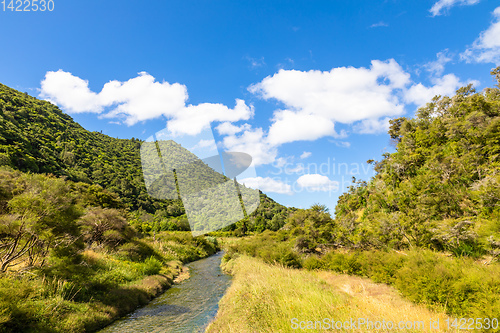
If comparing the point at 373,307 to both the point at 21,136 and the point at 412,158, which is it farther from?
the point at 21,136

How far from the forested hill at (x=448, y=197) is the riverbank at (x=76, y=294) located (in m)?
20.0

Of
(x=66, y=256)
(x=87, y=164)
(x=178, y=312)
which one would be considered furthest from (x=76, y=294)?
(x=87, y=164)

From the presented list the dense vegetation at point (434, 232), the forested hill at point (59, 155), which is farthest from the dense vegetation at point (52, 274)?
the forested hill at point (59, 155)

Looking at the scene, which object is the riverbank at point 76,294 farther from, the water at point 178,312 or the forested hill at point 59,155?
the forested hill at point 59,155

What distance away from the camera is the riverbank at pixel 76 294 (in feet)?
28.1

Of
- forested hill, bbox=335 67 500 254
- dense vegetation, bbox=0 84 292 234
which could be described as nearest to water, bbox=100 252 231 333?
forested hill, bbox=335 67 500 254

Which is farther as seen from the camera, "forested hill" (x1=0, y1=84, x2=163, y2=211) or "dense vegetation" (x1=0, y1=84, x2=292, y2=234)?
"forested hill" (x1=0, y1=84, x2=163, y2=211)

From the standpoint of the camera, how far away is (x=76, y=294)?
1229cm

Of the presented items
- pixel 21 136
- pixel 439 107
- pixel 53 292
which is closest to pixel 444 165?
pixel 439 107

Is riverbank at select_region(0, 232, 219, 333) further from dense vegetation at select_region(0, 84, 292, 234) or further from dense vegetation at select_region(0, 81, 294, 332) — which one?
dense vegetation at select_region(0, 84, 292, 234)

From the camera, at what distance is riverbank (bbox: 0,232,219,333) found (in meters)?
8.56

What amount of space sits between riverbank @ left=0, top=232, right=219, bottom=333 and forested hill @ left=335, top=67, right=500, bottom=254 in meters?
20.0

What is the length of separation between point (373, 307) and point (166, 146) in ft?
77.7

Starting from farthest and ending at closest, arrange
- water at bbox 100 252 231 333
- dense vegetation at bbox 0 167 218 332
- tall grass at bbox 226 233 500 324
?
water at bbox 100 252 231 333 → dense vegetation at bbox 0 167 218 332 → tall grass at bbox 226 233 500 324
